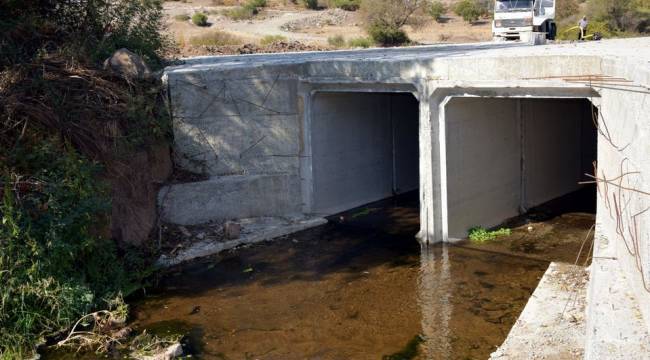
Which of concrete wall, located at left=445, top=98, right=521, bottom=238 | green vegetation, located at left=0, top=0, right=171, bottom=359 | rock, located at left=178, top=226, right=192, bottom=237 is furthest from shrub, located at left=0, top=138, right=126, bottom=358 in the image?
concrete wall, located at left=445, top=98, right=521, bottom=238

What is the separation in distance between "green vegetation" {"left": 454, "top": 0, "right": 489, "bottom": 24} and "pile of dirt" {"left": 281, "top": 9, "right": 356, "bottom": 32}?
823 cm

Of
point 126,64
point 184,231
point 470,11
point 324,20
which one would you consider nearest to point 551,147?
point 184,231

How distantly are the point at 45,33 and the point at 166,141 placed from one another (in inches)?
110

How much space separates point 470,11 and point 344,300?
43753mm

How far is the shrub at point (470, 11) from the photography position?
49.7m

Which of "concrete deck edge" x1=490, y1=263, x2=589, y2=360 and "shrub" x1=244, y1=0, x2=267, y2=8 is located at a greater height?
"shrub" x1=244, y1=0, x2=267, y2=8

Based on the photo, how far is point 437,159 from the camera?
11.8 metres

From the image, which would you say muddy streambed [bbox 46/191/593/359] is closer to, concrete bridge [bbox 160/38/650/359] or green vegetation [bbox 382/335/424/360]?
green vegetation [bbox 382/335/424/360]

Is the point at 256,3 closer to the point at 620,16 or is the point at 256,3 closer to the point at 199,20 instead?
the point at 199,20

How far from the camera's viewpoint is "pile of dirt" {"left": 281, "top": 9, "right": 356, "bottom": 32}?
47219 mm

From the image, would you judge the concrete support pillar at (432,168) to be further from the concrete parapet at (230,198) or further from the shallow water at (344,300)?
the concrete parapet at (230,198)

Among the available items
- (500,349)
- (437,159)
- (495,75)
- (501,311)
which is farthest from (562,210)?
(500,349)

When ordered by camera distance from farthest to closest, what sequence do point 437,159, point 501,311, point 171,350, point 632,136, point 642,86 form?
point 437,159, point 501,311, point 171,350, point 632,136, point 642,86

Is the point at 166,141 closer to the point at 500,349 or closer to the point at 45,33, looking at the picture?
the point at 45,33
